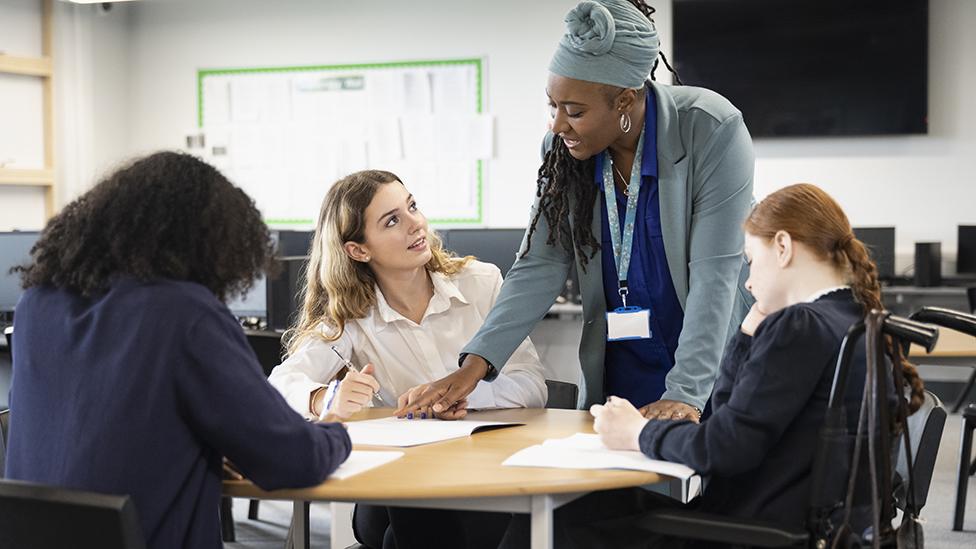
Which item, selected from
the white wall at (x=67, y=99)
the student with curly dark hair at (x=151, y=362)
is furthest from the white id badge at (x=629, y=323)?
the white wall at (x=67, y=99)

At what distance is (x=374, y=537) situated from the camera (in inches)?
96.9

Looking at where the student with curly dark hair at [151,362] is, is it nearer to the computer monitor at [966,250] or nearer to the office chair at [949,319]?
the office chair at [949,319]

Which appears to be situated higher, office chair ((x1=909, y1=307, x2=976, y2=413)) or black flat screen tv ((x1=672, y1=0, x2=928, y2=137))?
black flat screen tv ((x1=672, y1=0, x2=928, y2=137))

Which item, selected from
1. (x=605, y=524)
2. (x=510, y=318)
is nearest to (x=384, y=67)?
(x=510, y=318)

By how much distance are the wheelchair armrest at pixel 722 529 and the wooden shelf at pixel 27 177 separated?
6.70 meters

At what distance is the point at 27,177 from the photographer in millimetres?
7441

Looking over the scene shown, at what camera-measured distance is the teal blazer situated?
206 centimetres

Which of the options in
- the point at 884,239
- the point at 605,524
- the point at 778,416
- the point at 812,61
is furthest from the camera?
the point at 812,61

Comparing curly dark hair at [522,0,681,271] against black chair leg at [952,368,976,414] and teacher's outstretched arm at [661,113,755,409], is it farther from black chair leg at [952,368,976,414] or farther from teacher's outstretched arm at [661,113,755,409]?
black chair leg at [952,368,976,414]

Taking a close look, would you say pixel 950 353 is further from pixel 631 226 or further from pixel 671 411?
pixel 671 411

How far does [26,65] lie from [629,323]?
640cm

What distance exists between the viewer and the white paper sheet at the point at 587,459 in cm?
166

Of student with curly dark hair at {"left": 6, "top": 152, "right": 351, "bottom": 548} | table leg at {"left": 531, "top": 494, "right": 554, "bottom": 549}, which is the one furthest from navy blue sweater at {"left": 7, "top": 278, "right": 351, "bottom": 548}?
table leg at {"left": 531, "top": 494, "right": 554, "bottom": 549}

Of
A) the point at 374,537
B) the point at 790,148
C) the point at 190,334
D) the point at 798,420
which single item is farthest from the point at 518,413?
the point at 790,148
